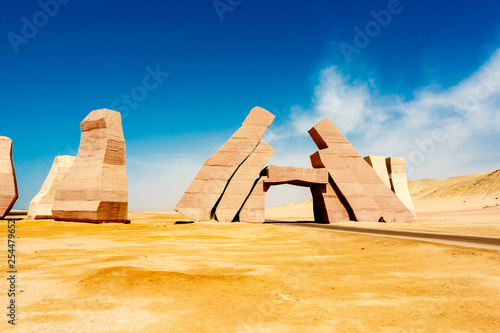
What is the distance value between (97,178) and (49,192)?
9828 mm

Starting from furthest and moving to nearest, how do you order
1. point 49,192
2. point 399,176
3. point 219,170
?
1. point 399,176
2. point 49,192
3. point 219,170

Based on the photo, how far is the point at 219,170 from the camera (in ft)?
62.5

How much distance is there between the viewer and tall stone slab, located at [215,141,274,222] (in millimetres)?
18656

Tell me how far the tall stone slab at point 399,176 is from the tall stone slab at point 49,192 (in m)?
26.0

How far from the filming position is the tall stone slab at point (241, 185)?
18656mm

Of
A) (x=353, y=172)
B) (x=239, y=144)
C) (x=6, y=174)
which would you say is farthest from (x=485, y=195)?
(x=6, y=174)

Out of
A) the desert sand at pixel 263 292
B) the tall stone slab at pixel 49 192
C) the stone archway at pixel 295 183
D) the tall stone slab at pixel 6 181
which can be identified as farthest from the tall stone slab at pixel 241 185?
the tall stone slab at pixel 6 181

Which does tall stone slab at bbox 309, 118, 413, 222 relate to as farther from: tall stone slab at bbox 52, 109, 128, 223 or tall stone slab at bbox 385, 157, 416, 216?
tall stone slab at bbox 52, 109, 128, 223

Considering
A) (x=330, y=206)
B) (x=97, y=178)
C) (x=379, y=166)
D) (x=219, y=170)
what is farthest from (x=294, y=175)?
(x=97, y=178)

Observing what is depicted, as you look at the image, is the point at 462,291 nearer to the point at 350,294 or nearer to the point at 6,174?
the point at 350,294

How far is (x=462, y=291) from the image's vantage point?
391 cm

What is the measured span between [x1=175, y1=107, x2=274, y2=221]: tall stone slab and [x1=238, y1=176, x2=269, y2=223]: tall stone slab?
1673 millimetres

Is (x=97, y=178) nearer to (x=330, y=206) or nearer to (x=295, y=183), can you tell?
(x=295, y=183)

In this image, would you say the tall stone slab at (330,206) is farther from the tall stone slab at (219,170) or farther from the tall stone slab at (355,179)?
the tall stone slab at (219,170)
